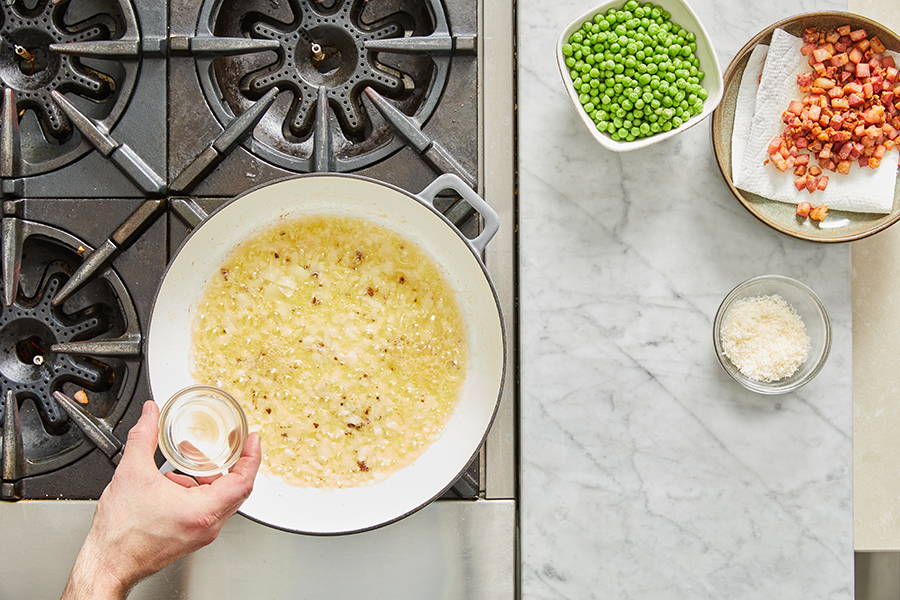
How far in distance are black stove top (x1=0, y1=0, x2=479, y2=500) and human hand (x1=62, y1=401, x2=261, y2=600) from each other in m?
0.17

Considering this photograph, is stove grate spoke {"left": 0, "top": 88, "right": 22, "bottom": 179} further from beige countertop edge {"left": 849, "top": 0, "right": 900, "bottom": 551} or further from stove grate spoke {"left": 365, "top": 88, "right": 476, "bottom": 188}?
beige countertop edge {"left": 849, "top": 0, "right": 900, "bottom": 551}

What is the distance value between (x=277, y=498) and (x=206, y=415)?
159 millimetres

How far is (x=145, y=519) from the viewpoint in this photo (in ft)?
2.87

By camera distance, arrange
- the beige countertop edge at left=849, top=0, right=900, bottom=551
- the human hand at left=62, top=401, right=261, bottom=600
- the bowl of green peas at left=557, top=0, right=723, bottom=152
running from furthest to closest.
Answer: the beige countertop edge at left=849, top=0, right=900, bottom=551 < the bowl of green peas at left=557, top=0, right=723, bottom=152 < the human hand at left=62, top=401, right=261, bottom=600

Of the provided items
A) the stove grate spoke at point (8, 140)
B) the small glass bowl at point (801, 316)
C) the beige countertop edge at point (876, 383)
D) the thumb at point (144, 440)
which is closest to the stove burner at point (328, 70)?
the stove grate spoke at point (8, 140)

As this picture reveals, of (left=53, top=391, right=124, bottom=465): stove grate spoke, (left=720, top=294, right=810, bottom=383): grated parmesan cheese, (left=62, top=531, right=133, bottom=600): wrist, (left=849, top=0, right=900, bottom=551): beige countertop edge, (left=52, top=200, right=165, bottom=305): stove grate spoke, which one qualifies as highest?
(left=52, top=200, right=165, bottom=305): stove grate spoke

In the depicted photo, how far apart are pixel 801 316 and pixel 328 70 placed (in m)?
0.72

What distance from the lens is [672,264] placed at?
104cm

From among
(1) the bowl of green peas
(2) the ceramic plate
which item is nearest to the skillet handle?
(1) the bowl of green peas

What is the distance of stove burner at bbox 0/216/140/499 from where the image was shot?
105cm

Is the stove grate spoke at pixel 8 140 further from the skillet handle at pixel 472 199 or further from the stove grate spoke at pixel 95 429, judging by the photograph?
the skillet handle at pixel 472 199

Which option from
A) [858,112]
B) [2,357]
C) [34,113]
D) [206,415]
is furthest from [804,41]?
[2,357]

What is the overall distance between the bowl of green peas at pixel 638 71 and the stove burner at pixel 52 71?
24.1 inches

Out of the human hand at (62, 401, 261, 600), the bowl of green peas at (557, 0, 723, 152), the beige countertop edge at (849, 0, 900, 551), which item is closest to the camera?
the human hand at (62, 401, 261, 600)
